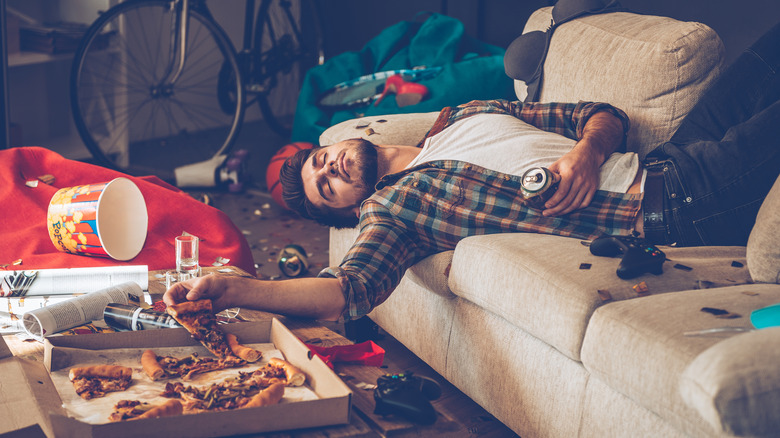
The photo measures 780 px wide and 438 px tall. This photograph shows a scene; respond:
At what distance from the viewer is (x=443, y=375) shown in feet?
5.89

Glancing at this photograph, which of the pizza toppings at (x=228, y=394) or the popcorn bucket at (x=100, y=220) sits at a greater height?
the popcorn bucket at (x=100, y=220)

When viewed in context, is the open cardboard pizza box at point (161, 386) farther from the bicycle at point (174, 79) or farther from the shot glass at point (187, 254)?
the bicycle at point (174, 79)

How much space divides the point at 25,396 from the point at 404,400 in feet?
1.64

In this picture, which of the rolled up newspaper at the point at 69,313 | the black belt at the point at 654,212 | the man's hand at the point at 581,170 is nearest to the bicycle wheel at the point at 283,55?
the man's hand at the point at 581,170

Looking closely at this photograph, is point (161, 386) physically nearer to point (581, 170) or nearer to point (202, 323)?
point (202, 323)

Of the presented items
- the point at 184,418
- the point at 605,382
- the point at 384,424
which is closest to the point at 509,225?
the point at 605,382

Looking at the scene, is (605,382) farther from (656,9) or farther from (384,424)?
(656,9)

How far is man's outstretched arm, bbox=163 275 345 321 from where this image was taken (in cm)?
123

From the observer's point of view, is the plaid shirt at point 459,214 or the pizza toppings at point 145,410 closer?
the pizza toppings at point 145,410

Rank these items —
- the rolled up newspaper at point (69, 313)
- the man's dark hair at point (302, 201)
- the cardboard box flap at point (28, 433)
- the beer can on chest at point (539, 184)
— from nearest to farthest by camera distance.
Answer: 1. the cardboard box flap at point (28, 433)
2. the rolled up newspaper at point (69, 313)
3. the beer can on chest at point (539, 184)
4. the man's dark hair at point (302, 201)

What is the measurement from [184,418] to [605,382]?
725 millimetres

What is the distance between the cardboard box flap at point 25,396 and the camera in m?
0.94

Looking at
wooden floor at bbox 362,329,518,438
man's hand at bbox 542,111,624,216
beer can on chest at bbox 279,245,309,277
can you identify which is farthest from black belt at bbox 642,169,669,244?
beer can on chest at bbox 279,245,309,277

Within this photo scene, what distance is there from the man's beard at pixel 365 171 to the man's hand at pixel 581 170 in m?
0.46
